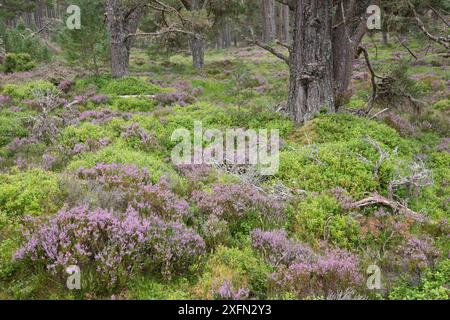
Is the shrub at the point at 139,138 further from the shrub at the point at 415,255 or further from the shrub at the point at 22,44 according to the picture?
the shrub at the point at 22,44

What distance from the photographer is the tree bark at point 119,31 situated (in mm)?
17562

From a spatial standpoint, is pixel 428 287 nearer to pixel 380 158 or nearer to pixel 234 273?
pixel 234 273

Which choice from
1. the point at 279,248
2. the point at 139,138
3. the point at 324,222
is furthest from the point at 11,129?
the point at 324,222

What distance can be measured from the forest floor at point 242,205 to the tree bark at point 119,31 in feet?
22.8

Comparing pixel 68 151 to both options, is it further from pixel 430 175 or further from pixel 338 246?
pixel 430 175

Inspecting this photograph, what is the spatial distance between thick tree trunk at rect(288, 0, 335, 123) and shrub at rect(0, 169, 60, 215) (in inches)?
262

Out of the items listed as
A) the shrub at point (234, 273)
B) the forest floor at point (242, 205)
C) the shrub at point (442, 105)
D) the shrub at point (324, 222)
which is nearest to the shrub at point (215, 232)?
the forest floor at point (242, 205)

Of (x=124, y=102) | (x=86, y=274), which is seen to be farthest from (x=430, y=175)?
(x=124, y=102)

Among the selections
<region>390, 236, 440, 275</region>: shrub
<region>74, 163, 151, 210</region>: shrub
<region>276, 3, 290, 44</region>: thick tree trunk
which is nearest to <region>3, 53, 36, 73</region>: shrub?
<region>74, 163, 151, 210</region>: shrub

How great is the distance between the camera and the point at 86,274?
4.25 meters

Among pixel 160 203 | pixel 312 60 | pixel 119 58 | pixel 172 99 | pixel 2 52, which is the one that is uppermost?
pixel 2 52

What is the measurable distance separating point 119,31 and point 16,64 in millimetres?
8113

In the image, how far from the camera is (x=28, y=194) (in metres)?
5.92

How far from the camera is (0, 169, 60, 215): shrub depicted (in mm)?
5699
